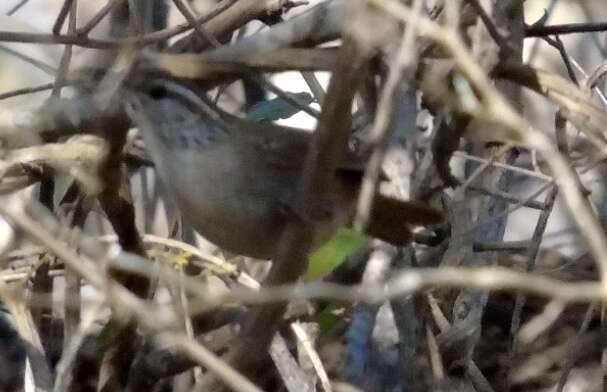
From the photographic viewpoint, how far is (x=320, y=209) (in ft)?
3.97

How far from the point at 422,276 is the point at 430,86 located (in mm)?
407

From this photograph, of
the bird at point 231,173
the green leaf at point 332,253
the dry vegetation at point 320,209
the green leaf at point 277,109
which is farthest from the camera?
the green leaf at point 277,109

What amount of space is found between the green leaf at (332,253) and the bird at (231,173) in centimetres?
3

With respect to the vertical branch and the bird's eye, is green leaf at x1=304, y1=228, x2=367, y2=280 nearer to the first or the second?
the vertical branch

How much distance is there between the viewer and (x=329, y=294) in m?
0.88

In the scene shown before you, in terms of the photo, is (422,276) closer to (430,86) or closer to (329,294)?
(329,294)

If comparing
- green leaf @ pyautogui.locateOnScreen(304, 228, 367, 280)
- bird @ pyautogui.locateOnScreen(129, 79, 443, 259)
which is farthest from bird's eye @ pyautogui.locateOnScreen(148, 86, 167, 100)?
green leaf @ pyautogui.locateOnScreen(304, 228, 367, 280)

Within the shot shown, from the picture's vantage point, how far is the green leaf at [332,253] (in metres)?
1.46

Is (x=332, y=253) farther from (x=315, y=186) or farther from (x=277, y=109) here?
(x=277, y=109)

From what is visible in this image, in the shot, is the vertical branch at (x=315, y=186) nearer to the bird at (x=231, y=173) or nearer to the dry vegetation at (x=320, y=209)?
the dry vegetation at (x=320, y=209)

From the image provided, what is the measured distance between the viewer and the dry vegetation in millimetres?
992

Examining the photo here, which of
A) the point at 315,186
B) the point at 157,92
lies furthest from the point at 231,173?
the point at 315,186

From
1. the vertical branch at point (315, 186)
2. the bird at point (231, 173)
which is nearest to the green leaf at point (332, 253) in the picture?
the bird at point (231, 173)

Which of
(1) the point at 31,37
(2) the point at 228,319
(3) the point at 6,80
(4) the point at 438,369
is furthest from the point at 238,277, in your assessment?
(3) the point at 6,80
